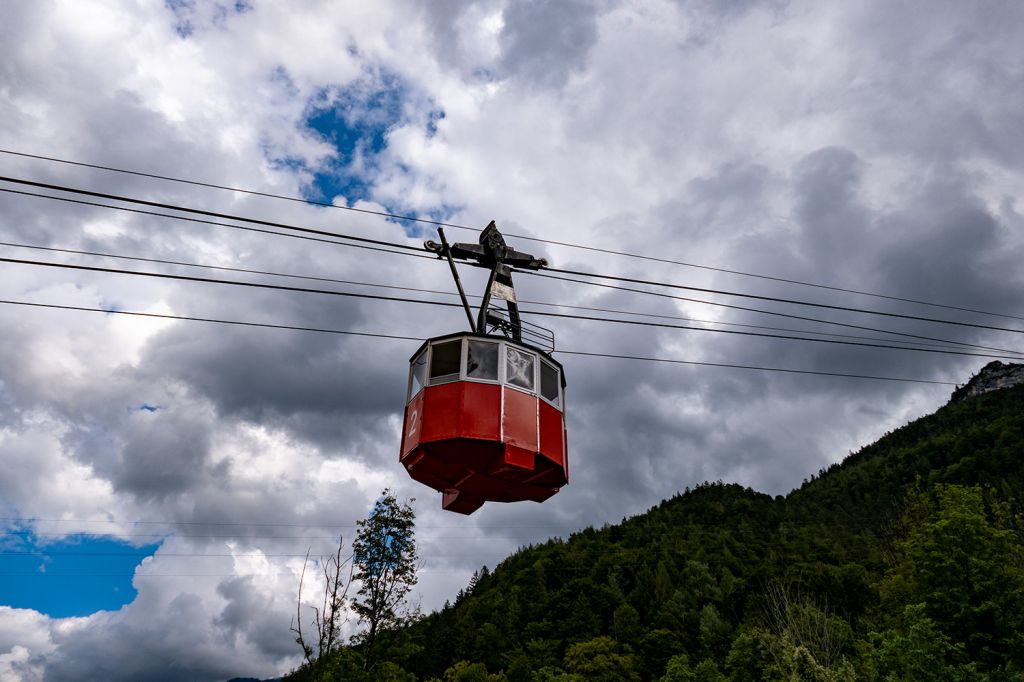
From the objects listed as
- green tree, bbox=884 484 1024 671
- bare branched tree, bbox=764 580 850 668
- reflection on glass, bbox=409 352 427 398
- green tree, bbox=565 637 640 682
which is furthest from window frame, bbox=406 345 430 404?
green tree, bbox=565 637 640 682

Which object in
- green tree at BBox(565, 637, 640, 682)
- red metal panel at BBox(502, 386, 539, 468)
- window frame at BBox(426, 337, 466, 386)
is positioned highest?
window frame at BBox(426, 337, 466, 386)

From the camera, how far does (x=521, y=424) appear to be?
1393cm

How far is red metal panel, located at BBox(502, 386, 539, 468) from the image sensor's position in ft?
44.9

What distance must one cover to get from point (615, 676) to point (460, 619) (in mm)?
46936

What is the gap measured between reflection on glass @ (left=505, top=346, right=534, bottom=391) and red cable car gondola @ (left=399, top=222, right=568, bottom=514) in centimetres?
2

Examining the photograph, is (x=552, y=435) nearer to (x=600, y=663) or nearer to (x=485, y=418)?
(x=485, y=418)

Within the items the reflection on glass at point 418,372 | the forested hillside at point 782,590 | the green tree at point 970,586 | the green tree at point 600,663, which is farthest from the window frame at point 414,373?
the green tree at point 600,663

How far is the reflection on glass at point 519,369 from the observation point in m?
14.3

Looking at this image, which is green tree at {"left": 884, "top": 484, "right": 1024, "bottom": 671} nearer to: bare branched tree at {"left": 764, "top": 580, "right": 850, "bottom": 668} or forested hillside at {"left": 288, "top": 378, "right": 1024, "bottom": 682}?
forested hillside at {"left": 288, "top": 378, "right": 1024, "bottom": 682}

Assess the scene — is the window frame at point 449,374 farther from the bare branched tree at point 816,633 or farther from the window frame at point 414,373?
the bare branched tree at point 816,633

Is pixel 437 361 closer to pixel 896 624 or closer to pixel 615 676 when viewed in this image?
pixel 896 624

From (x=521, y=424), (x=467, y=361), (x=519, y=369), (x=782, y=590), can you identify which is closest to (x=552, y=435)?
(x=521, y=424)

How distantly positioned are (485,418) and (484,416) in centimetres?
5

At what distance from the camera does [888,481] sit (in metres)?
145
